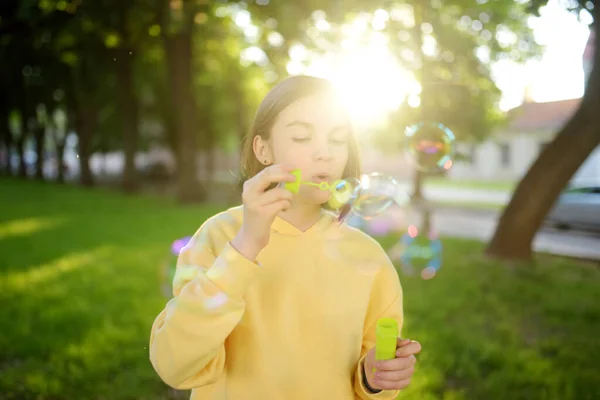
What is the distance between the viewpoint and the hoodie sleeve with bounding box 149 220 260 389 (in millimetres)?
1351

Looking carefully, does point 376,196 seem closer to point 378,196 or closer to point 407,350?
point 378,196

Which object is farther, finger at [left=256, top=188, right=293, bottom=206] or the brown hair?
the brown hair

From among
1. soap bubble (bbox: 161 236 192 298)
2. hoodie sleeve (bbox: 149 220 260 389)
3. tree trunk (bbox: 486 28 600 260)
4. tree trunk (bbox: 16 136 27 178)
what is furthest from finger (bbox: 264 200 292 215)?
tree trunk (bbox: 16 136 27 178)

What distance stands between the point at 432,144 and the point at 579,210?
1225 centimetres

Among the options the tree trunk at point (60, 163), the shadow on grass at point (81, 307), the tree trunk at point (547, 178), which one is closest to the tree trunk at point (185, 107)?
the shadow on grass at point (81, 307)

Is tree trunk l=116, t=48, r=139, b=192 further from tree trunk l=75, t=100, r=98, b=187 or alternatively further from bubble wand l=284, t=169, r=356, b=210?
bubble wand l=284, t=169, r=356, b=210

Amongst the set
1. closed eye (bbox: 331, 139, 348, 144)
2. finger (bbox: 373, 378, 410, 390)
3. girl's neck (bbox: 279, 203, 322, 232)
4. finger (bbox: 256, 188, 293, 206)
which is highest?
closed eye (bbox: 331, 139, 348, 144)

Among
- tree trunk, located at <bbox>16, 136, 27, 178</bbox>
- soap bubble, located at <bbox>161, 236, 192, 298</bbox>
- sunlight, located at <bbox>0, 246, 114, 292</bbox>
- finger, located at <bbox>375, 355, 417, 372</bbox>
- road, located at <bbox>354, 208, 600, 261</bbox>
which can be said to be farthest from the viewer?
tree trunk, located at <bbox>16, 136, 27, 178</bbox>

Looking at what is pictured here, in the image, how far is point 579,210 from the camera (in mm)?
15078

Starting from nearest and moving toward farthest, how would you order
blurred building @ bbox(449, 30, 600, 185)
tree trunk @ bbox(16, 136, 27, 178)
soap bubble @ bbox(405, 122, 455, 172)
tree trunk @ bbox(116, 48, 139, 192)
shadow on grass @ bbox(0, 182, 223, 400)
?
1. shadow on grass @ bbox(0, 182, 223, 400)
2. soap bubble @ bbox(405, 122, 455, 172)
3. tree trunk @ bbox(116, 48, 139, 192)
4. blurred building @ bbox(449, 30, 600, 185)
5. tree trunk @ bbox(16, 136, 27, 178)

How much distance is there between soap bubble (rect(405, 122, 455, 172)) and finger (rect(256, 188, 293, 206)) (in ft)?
10.6

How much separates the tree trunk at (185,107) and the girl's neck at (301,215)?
50.3 ft

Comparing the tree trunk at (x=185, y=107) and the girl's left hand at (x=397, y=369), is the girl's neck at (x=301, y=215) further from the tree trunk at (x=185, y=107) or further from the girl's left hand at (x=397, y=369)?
the tree trunk at (x=185, y=107)

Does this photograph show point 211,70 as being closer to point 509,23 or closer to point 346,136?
point 509,23
